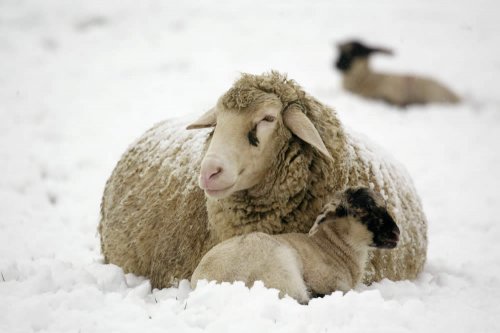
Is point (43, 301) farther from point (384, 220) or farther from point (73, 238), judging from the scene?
point (73, 238)

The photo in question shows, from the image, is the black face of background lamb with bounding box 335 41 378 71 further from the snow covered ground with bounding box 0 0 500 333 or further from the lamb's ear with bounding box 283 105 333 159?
the lamb's ear with bounding box 283 105 333 159

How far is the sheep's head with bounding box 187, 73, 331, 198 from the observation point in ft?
11.2

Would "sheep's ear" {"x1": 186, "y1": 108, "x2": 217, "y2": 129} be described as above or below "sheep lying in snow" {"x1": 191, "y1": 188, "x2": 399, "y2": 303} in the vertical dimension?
above

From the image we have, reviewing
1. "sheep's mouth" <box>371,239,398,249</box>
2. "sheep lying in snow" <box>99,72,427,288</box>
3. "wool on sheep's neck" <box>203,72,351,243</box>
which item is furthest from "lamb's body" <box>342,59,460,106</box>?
"sheep's mouth" <box>371,239,398,249</box>

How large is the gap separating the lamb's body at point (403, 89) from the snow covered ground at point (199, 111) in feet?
1.37

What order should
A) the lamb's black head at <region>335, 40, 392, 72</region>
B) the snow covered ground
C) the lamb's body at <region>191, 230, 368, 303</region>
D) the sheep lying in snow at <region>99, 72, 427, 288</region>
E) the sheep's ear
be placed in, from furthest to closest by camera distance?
the lamb's black head at <region>335, 40, 392, 72</region>
the sheep's ear
the sheep lying in snow at <region>99, 72, 427, 288</region>
the lamb's body at <region>191, 230, 368, 303</region>
the snow covered ground

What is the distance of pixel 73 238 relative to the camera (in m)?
5.98

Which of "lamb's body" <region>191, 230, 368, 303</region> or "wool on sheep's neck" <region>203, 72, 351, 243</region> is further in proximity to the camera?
"wool on sheep's neck" <region>203, 72, 351, 243</region>

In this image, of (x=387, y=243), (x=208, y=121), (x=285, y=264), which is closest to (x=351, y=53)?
(x=208, y=121)

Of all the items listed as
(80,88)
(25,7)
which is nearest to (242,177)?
(80,88)

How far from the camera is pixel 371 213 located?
135 inches

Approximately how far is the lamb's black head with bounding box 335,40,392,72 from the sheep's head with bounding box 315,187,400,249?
11135 millimetres

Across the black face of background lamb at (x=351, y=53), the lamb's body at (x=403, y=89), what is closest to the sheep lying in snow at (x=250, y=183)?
the lamb's body at (x=403, y=89)

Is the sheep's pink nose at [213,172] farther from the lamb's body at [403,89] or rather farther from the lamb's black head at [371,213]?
the lamb's body at [403,89]
